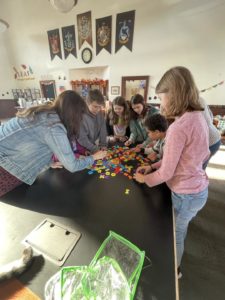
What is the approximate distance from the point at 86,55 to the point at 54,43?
141 cm

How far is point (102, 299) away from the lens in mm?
451

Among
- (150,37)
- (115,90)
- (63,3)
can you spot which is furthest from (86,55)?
(63,3)

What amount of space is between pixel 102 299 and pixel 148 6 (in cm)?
568

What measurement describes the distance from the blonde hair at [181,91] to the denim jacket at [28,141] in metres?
0.62

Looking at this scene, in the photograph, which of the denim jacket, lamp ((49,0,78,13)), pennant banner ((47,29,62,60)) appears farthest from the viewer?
pennant banner ((47,29,62,60))

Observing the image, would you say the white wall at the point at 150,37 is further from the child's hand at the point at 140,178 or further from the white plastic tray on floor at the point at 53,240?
the white plastic tray on floor at the point at 53,240

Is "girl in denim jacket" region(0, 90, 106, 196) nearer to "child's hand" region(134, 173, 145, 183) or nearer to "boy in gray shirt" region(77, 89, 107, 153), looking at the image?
"child's hand" region(134, 173, 145, 183)

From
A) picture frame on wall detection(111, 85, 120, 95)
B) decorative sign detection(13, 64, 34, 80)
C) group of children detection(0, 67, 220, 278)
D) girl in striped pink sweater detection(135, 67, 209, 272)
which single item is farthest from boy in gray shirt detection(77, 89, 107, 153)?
decorative sign detection(13, 64, 34, 80)

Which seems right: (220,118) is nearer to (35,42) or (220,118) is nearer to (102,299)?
(102,299)

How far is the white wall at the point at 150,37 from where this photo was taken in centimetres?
369

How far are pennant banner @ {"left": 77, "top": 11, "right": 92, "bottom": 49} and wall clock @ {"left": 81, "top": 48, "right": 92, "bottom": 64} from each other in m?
0.24

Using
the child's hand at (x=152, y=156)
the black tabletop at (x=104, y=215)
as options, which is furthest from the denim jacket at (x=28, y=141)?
the child's hand at (x=152, y=156)

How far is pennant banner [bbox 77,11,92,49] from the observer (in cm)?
477

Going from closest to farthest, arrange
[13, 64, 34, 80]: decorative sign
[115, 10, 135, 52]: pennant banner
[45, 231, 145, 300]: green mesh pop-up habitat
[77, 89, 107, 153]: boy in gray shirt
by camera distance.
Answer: [45, 231, 145, 300]: green mesh pop-up habitat, [77, 89, 107, 153]: boy in gray shirt, [115, 10, 135, 52]: pennant banner, [13, 64, 34, 80]: decorative sign
